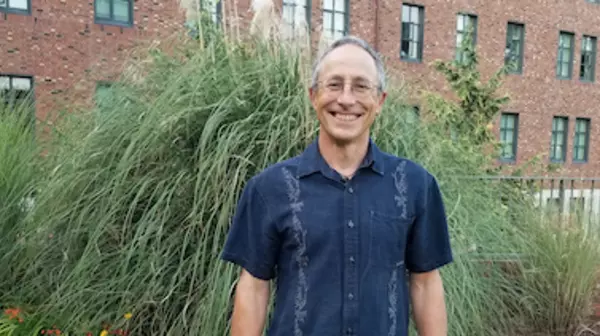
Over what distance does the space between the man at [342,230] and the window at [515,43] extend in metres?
21.8

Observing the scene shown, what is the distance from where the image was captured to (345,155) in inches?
71.5

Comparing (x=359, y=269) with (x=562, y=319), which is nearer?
(x=359, y=269)

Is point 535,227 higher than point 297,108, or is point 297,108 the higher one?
point 297,108

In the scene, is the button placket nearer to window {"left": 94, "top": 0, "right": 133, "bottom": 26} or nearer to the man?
the man

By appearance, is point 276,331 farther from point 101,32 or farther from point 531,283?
point 101,32

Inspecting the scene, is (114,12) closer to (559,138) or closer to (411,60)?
(411,60)

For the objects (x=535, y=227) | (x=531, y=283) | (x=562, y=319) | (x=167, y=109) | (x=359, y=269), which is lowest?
(x=562, y=319)

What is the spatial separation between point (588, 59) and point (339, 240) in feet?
87.4

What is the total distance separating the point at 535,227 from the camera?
419 cm

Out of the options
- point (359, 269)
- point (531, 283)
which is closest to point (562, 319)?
point (531, 283)

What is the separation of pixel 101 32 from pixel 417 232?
13036 mm

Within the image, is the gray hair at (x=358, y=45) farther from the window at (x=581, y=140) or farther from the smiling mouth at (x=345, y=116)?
the window at (x=581, y=140)

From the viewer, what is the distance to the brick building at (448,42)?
1255cm

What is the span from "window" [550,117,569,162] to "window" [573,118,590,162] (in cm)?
69
